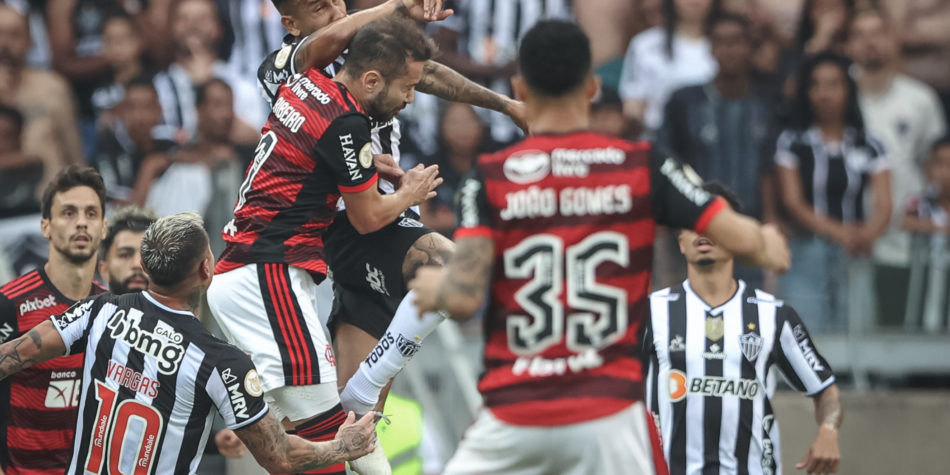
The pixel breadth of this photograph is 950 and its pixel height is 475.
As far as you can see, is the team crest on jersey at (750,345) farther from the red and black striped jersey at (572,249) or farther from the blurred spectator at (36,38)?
the blurred spectator at (36,38)

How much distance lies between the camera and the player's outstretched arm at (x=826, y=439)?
7.01m

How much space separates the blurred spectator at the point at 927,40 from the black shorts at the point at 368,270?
22.8 ft

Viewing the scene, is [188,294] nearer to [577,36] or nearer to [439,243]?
[439,243]

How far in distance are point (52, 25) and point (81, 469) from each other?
24.8ft

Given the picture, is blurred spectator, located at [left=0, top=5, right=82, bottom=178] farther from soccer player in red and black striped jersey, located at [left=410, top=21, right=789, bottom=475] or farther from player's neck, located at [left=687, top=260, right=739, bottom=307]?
soccer player in red and black striped jersey, located at [left=410, top=21, right=789, bottom=475]

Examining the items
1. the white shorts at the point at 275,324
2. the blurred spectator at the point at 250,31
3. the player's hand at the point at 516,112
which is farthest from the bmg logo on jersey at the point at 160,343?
the blurred spectator at the point at 250,31

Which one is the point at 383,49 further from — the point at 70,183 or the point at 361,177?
the point at 70,183

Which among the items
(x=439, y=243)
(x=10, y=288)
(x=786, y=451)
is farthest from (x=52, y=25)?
(x=786, y=451)

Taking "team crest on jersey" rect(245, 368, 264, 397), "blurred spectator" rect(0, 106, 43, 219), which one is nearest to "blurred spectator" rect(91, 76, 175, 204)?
"blurred spectator" rect(0, 106, 43, 219)

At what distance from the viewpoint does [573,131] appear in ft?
15.2

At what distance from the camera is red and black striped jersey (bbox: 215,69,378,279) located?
5.91m

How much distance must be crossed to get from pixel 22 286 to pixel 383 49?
8.03 ft

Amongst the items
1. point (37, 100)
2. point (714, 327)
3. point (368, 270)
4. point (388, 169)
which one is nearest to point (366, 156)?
point (388, 169)

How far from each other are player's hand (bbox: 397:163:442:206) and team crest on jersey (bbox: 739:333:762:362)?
7.80 feet
